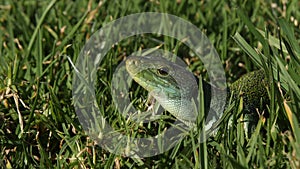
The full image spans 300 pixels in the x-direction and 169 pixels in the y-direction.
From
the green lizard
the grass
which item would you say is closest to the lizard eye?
the green lizard

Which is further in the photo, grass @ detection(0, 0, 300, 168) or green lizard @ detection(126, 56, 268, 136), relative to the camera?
green lizard @ detection(126, 56, 268, 136)

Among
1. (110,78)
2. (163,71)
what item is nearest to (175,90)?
(163,71)

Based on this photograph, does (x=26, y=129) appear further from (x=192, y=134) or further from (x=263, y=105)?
(x=263, y=105)

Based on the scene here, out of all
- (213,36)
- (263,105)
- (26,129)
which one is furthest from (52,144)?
(213,36)

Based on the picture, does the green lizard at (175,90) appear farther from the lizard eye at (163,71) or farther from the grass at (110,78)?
the grass at (110,78)

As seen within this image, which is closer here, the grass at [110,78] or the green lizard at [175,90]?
the grass at [110,78]

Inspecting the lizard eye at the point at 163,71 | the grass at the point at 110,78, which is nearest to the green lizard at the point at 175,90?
the lizard eye at the point at 163,71

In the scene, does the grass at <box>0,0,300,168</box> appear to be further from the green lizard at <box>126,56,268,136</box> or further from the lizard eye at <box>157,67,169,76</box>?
the lizard eye at <box>157,67,169,76</box>
